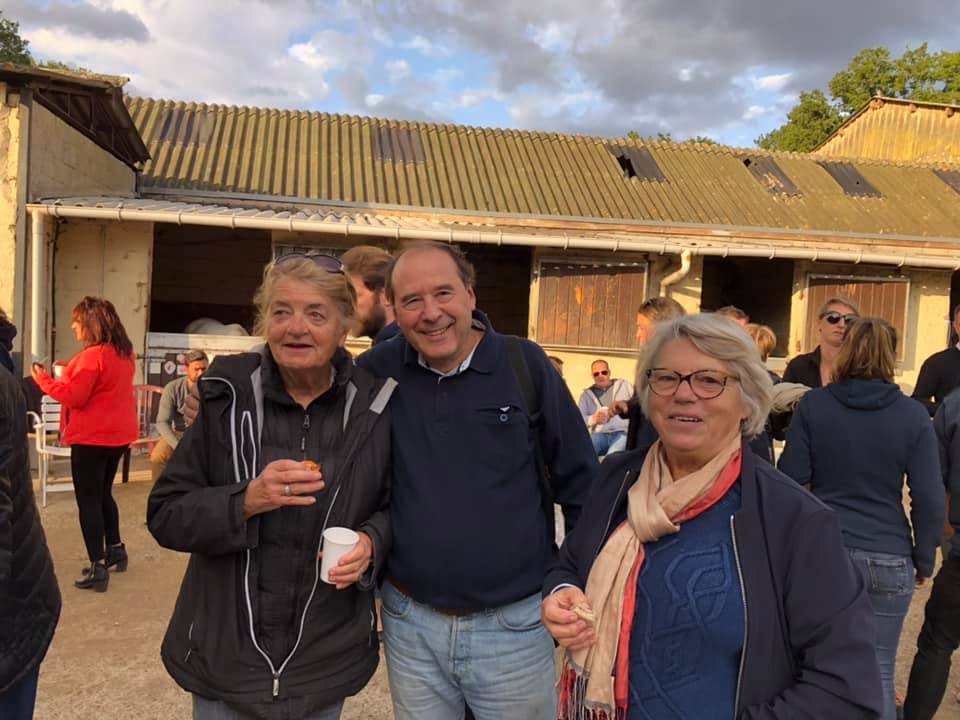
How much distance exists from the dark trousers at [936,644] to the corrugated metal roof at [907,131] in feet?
59.6

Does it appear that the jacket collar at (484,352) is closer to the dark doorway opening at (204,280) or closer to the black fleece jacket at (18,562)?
the black fleece jacket at (18,562)

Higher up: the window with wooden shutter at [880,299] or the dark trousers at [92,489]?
the window with wooden shutter at [880,299]

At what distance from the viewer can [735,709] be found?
1385 mm

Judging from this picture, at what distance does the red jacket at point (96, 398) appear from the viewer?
4551 millimetres

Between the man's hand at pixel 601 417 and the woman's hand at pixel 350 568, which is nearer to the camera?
the woman's hand at pixel 350 568

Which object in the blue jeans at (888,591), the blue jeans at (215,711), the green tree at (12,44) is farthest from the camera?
the green tree at (12,44)

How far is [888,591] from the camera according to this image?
282 cm

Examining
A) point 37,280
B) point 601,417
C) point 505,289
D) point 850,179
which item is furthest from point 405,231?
point 850,179

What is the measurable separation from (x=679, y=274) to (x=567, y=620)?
7743 mm

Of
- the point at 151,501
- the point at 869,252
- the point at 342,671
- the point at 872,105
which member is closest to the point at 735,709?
the point at 342,671

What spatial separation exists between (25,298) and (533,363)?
23.5ft

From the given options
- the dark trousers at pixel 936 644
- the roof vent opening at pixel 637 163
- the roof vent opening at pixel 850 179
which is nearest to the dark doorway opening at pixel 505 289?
the roof vent opening at pixel 637 163

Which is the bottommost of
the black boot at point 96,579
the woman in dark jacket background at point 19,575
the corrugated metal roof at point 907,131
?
the black boot at point 96,579

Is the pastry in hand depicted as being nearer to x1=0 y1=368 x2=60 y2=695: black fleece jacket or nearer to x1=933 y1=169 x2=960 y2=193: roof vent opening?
x1=0 y1=368 x2=60 y2=695: black fleece jacket
